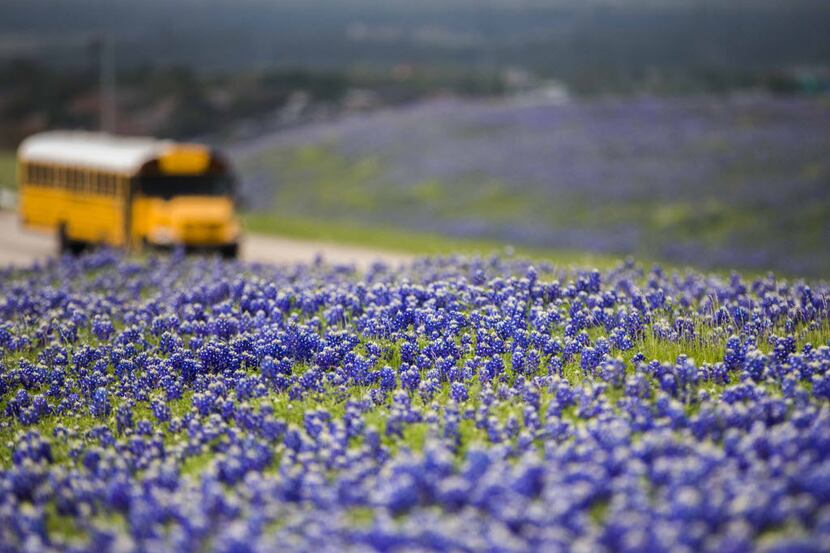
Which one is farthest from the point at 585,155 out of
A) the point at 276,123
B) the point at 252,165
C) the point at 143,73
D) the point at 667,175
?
the point at 143,73

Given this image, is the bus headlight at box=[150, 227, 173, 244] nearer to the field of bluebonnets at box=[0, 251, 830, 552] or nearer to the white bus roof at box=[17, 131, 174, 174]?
the white bus roof at box=[17, 131, 174, 174]

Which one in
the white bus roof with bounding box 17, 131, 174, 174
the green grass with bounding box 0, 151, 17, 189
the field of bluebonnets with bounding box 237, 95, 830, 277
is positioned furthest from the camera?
the green grass with bounding box 0, 151, 17, 189

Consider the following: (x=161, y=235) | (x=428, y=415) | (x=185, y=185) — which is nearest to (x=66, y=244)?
(x=185, y=185)

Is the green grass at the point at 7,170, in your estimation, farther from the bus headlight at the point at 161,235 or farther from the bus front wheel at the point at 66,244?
the bus headlight at the point at 161,235

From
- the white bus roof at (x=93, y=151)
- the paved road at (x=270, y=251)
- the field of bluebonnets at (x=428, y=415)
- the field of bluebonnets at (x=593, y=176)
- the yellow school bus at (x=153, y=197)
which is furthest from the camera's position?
the field of bluebonnets at (x=593, y=176)

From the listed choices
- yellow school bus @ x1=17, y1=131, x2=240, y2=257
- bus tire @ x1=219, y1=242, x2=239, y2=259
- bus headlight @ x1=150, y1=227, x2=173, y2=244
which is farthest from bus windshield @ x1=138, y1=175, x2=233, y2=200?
bus tire @ x1=219, y1=242, x2=239, y2=259

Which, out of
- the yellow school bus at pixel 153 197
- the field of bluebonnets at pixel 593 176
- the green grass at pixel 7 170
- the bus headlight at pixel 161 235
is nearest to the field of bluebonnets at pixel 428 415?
the bus headlight at pixel 161 235

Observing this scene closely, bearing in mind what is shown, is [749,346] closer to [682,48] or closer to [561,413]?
[561,413]

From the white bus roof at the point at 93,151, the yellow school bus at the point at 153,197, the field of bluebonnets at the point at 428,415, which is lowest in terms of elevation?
the field of bluebonnets at the point at 428,415
